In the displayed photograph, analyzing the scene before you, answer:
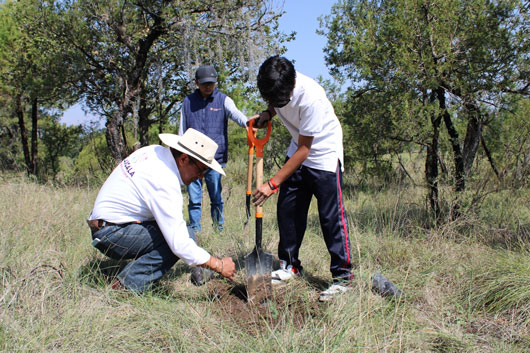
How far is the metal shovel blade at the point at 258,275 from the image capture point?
117 inches

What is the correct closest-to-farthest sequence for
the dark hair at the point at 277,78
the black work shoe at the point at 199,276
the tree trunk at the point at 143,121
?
the dark hair at the point at 277,78 → the black work shoe at the point at 199,276 → the tree trunk at the point at 143,121

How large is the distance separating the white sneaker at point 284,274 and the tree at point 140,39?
509 cm

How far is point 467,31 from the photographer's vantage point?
14.3 ft

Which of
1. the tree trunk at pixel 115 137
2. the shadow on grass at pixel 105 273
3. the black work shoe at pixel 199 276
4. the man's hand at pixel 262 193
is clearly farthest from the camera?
the tree trunk at pixel 115 137

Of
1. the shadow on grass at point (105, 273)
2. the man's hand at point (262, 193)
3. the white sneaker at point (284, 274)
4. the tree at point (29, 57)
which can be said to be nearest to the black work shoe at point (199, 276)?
the shadow on grass at point (105, 273)

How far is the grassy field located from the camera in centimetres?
225

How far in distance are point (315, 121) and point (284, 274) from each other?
1315mm

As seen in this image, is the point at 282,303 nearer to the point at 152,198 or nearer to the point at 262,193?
the point at 262,193

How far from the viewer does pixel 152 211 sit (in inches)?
103

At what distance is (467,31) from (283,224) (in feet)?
9.86

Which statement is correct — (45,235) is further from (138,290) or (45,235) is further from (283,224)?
(283,224)

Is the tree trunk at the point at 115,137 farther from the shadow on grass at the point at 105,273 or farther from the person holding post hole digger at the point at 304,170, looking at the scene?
the person holding post hole digger at the point at 304,170

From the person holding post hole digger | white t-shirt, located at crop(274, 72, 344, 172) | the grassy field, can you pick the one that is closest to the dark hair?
the person holding post hole digger

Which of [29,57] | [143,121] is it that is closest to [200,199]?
[143,121]
